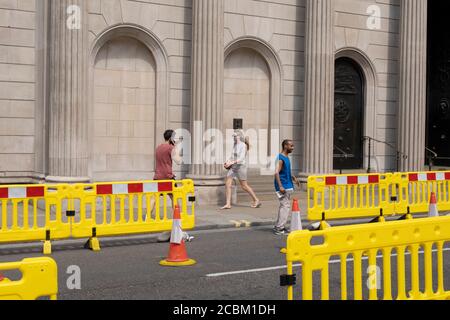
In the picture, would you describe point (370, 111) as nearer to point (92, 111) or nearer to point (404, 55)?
point (404, 55)

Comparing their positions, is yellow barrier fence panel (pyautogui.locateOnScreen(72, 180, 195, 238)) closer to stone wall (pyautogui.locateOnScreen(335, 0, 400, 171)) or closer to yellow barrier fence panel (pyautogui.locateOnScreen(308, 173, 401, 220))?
yellow barrier fence panel (pyautogui.locateOnScreen(308, 173, 401, 220))

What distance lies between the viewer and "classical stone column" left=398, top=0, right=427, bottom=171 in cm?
1992

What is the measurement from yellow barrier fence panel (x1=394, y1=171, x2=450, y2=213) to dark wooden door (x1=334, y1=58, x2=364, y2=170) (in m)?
5.00

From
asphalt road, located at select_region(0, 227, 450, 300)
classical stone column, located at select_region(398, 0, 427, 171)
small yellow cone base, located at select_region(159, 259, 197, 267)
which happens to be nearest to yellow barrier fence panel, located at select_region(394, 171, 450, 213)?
asphalt road, located at select_region(0, 227, 450, 300)

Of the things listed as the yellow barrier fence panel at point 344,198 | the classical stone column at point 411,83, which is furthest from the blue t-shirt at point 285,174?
the classical stone column at point 411,83

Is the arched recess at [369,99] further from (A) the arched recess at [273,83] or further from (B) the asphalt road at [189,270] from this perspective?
(B) the asphalt road at [189,270]

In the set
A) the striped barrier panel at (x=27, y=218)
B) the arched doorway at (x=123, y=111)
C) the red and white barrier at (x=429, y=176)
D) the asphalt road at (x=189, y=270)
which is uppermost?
the arched doorway at (x=123, y=111)

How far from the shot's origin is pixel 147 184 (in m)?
11.4

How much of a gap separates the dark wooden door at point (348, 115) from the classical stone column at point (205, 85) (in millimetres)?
4951

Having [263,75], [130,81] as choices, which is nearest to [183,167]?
[130,81]

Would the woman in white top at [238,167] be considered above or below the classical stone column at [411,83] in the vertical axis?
below

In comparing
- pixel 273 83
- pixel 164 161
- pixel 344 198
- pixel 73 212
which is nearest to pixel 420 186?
pixel 344 198

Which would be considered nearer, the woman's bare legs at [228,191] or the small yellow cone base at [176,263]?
the small yellow cone base at [176,263]

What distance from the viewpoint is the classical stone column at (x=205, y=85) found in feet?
53.6
